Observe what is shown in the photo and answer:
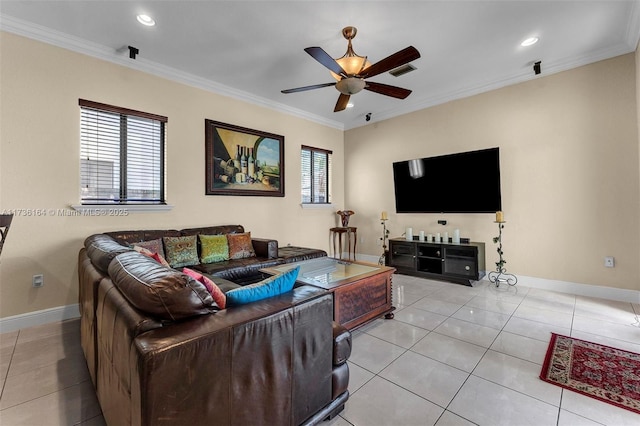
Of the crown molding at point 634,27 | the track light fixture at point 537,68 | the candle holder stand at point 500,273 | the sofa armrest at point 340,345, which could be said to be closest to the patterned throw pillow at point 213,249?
the sofa armrest at point 340,345

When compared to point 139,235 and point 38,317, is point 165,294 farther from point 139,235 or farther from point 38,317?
point 38,317

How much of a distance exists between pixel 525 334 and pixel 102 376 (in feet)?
10.6

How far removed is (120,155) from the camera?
342cm

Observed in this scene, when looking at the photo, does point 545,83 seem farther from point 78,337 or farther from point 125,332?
point 78,337

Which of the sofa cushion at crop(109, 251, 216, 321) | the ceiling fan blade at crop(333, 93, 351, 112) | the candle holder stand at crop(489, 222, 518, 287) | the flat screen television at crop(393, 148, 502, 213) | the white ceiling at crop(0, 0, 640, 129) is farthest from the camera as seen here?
the flat screen television at crop(393, 148, 502, 213)

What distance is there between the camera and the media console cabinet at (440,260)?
4152 millimetres

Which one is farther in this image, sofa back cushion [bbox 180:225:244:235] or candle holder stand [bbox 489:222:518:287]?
candle holder stand [bbox 489:222:518:287]

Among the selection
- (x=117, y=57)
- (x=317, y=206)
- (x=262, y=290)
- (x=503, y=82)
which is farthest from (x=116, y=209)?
(x=503, y=82)

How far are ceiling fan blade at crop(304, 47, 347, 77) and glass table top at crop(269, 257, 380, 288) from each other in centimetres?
205

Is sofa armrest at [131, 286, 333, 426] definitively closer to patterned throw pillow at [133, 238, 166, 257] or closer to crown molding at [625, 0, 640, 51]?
patterned throw pillow at [133, 238, 166, 257]

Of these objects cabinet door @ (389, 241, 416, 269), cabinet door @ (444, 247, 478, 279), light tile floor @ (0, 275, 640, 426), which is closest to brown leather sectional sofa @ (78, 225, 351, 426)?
light tile floor @ (0, 275, 640, 426)

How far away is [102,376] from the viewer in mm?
1465

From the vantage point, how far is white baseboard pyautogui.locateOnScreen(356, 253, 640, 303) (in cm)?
333

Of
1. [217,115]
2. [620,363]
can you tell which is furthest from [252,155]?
[620,363]
